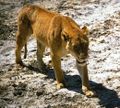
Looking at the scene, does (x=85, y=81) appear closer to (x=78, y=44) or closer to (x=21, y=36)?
(x=78, y=44)

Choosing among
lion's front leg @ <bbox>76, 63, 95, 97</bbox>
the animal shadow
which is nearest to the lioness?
lion's front leg @ <bbox>76, 63, 95, 97</bbox>

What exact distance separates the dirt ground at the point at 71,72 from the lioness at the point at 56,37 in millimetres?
233

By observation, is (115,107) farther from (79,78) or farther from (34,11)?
(34,11)

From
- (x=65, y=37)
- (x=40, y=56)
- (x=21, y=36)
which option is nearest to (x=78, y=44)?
(x=65, y=37)

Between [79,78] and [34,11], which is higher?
[34,11]

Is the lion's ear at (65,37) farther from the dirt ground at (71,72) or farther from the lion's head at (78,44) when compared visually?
the dirt ground at (71,72)

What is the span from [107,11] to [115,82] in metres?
3.92

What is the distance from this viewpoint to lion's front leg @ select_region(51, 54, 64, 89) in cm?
805

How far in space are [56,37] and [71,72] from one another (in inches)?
49.4

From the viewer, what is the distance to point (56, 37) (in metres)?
7.84

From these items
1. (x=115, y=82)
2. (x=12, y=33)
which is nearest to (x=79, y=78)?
(x=115, y=82)

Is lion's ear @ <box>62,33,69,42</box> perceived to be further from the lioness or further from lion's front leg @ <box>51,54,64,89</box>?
lion's front leg @ <box>51,54,64,89</box>

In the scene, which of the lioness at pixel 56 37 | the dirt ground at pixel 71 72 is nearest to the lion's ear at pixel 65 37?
the lioness at pixel 56 37

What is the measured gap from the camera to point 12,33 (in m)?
11.2
